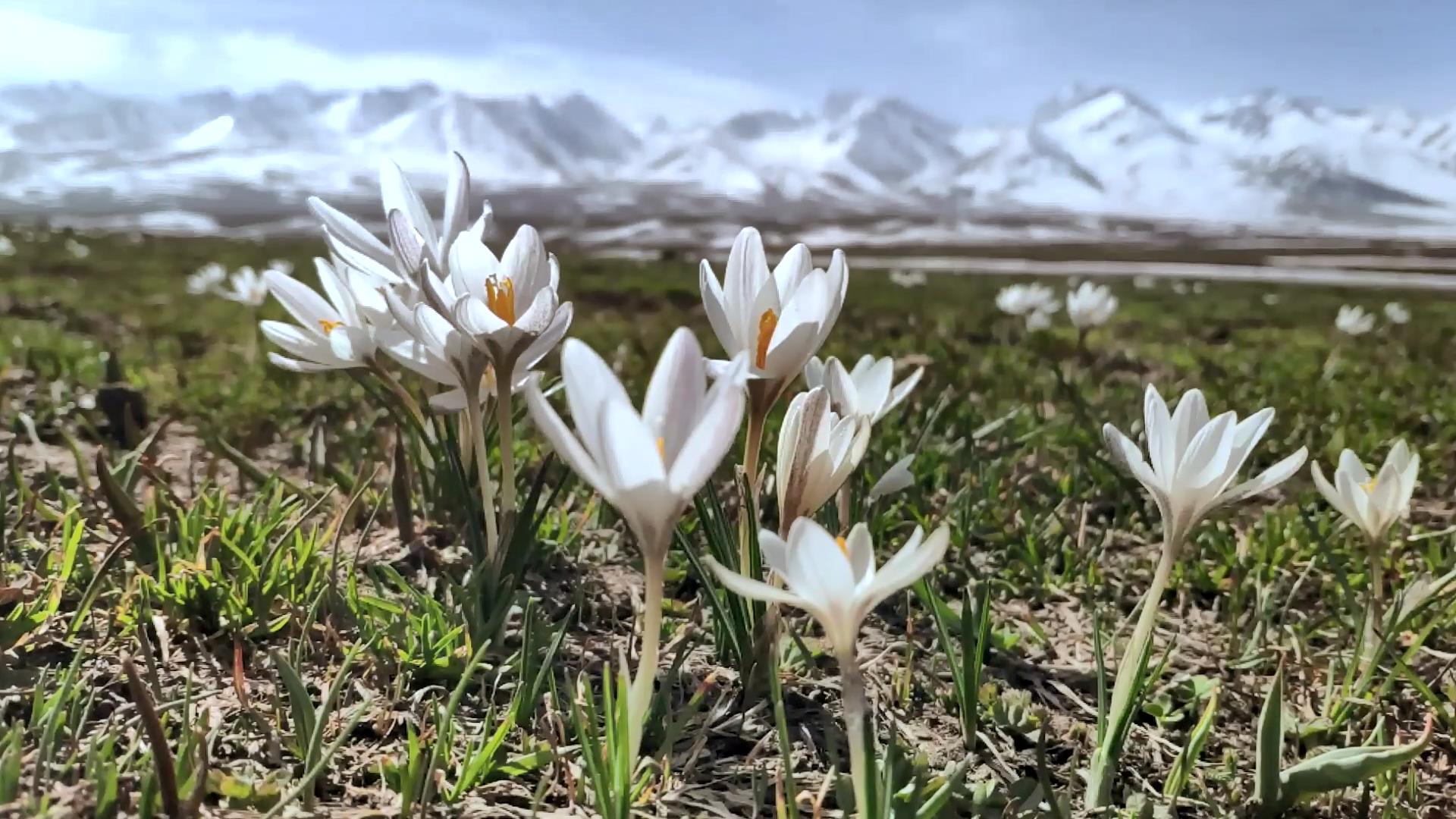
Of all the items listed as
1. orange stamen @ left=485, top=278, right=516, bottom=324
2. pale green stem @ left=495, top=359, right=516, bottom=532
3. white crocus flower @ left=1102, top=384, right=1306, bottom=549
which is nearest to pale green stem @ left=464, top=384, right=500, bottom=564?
pale green stem @ left=495, top=359, right=516, bottom=532

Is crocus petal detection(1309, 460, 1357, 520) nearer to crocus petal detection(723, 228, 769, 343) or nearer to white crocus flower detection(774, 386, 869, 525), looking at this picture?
white crocus flower detection(774, 386, 869, 525)

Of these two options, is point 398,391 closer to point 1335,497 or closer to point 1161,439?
point 1161,439

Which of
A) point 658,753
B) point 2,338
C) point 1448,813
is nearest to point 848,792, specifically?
point 658,753

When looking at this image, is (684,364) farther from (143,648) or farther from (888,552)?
(888,552)

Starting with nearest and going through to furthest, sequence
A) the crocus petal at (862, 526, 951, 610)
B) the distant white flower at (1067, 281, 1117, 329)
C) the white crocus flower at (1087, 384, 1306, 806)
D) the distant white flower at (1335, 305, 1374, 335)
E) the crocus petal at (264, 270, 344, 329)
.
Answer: the crocus petal at (862, 526, 951, 610) < the white crocus flower at (1087, 384, 1306, 806) < the crocus petal at (264, 270, 344, 329) < the distant white flower at (1067, 281, 1117, 329) < the distant white flower at (1335, 305, 1374, 335)

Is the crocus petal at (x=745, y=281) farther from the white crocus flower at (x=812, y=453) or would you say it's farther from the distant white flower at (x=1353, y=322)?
the distant white flower at (x=1353, y=322)

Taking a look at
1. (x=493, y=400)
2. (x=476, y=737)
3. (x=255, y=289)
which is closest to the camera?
(x=476, y=737)
